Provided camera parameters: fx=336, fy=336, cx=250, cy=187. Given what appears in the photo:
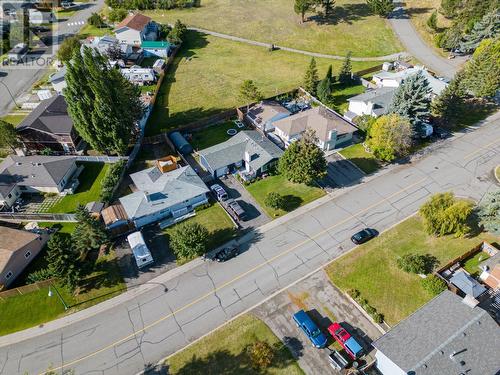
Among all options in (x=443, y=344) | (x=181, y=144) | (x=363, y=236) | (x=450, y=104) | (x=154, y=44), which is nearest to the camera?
(x=443, y=344)

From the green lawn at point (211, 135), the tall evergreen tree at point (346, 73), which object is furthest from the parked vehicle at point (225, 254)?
the tall evergreen tree at point (346, 73)

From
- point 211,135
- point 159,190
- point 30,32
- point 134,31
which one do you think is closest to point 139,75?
point 134,31

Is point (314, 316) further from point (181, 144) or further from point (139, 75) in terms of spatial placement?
point (139, 75)

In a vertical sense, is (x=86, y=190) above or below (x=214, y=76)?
below

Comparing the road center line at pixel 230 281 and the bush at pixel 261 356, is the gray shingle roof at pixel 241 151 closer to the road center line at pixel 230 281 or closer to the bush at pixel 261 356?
the road center line at pixel 230 281

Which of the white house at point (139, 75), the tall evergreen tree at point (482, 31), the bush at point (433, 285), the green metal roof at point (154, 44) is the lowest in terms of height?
the bush at point (433, 285)

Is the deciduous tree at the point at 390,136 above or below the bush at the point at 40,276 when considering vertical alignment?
above

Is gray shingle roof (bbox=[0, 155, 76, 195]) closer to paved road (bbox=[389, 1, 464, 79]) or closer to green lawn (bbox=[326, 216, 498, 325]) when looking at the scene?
green lawn (bbox=[326, 216, 498, 325])
